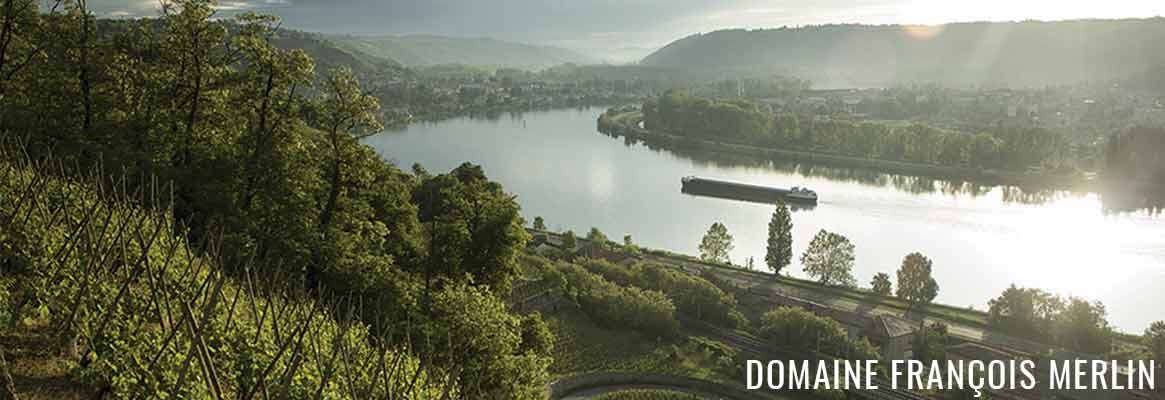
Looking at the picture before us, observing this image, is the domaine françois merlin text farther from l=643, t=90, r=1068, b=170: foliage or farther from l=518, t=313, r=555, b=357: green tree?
l=643, t=90, r=1068, b=170: foliage

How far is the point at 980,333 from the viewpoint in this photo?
12523mm

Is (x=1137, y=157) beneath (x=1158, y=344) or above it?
above

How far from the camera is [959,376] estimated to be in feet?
33.4

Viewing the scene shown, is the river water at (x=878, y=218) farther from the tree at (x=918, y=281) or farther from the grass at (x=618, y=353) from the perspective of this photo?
the grass at (x=618, y=353)

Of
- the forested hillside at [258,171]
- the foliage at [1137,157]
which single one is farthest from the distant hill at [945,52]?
the forested hillside at [258,171]

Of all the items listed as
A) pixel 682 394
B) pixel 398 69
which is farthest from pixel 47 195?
pixel 398 69

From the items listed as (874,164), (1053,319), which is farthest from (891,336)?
(874,164)

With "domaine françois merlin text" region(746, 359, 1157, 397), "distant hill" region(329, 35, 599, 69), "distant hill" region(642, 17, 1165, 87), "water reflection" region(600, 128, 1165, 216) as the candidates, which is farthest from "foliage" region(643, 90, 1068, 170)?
"distant hill" region(329, 35, 599, 69)

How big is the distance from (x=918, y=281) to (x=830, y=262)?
5.84ft

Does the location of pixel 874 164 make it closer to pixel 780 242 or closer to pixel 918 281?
pixel 780 242

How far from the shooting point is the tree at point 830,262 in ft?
48.9

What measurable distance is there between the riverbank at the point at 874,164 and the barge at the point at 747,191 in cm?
759

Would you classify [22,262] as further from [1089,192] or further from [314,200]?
[1089,192]

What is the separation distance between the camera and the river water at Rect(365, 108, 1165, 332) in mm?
15883
